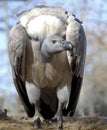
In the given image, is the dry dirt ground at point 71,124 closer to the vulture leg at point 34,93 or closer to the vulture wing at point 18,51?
the vulture leg at point 34,93

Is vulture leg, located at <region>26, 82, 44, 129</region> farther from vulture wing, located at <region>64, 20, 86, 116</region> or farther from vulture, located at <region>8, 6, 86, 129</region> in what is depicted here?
vulture wing, located at <region>64, 20, 86, 116</region>

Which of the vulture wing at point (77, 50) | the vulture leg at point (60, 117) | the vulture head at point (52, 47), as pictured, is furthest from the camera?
the vulture wing at point (77, 50)

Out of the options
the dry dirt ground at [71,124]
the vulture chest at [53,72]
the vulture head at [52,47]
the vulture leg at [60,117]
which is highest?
the vulture head at [52,47]

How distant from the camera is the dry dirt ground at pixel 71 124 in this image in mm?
5836

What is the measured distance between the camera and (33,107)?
768cm

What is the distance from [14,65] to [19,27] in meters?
0.65

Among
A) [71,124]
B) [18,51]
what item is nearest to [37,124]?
[71,124]

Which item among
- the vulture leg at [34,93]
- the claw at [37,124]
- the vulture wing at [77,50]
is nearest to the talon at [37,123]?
the claw at [37,124]

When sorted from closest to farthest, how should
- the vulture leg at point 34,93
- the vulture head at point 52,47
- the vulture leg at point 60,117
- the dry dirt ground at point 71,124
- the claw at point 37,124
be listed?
the dry dirt ground at point 71,124, the claw at point 37,124, the vulture leg at point 60,117, the vulture head at point 52,47, the vulture leg at point 34,93

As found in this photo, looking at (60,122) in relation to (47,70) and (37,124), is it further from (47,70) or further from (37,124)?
(47,70)

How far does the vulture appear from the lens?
6773 mm

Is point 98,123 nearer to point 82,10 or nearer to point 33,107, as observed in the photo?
point 33,107

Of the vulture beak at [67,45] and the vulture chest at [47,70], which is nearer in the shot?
the vulture beak at [67,45]

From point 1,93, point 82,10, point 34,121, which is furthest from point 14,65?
point 1,93
